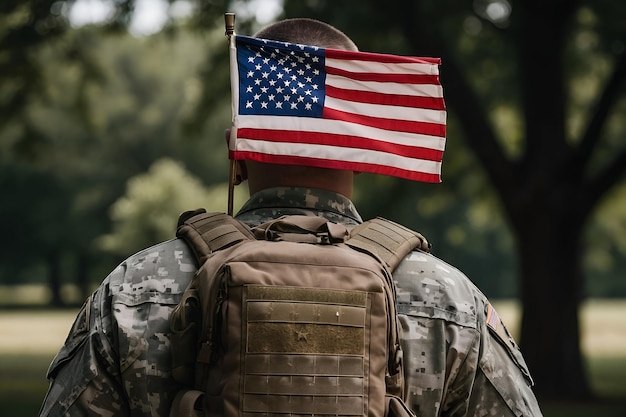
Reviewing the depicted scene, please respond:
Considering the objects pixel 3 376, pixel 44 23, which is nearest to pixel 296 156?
pixel 44 23

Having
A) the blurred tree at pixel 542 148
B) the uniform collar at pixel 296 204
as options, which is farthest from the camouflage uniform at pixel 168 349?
the blurred tree at pixel 542 148

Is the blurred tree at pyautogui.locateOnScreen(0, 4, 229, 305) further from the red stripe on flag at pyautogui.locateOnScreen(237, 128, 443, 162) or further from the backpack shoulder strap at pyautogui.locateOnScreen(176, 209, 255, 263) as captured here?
the backpack shoulder strap at pyautogui.locateOnScreen(176, 209, 255, 263)

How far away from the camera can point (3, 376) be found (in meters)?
18.4

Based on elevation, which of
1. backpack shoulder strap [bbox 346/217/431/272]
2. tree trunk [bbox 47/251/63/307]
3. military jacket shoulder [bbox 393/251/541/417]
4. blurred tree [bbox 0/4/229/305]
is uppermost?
backpack shoulder strap [bbox 346/217/431/272]

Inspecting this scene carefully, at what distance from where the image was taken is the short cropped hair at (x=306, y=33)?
2.87 m

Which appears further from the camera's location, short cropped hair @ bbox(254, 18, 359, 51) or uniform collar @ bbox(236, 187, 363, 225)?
short cropped hair @ bbox(254, 18, 359, 51)

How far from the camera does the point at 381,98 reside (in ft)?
10.2

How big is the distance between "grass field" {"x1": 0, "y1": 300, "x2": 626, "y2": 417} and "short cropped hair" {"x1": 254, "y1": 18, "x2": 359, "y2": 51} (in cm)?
1082

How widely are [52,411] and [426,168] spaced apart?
4.19ft

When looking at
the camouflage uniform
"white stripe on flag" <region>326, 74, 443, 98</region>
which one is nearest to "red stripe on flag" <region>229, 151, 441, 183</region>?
"white stripe on flag" <region>326, 74, 443, 98</region>

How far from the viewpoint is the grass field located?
46.2 ft

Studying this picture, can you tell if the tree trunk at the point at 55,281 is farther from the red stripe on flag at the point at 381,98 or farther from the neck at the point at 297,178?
the neck at the point at 297,178

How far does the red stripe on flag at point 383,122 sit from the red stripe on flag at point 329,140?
5 centimetres

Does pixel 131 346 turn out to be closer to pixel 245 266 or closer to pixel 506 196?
pixel 245 266
